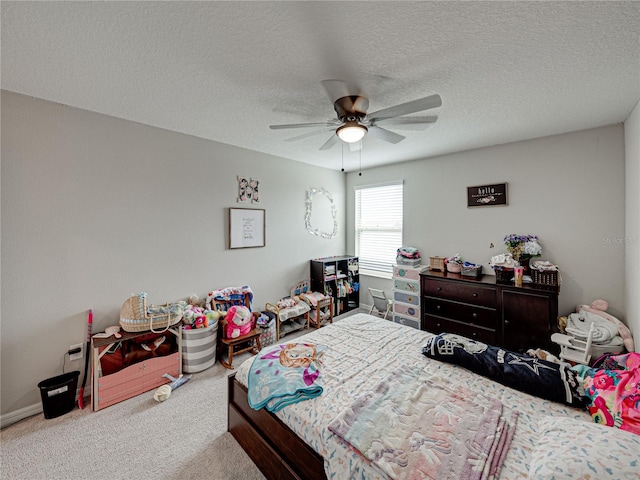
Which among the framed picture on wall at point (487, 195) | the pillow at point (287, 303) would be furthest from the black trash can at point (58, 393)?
the framed picture on wall at point (487, 195)

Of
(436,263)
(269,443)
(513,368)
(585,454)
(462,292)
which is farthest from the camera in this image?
(436,263)

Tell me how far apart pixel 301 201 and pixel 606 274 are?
12.5 ft

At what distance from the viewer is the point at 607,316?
2.48 meters

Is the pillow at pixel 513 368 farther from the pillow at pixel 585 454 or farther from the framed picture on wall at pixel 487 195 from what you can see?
the framed picture on wall at pixel 487 195

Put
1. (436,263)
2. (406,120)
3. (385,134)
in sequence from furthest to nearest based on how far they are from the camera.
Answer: (436,263) < (385,134) < (406,120)

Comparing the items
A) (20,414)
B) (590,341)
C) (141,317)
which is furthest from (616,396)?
(20,414)

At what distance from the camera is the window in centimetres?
436

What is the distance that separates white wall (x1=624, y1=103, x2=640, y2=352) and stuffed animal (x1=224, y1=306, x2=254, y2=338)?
141 inches

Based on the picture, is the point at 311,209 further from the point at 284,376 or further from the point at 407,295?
the point at 284,376

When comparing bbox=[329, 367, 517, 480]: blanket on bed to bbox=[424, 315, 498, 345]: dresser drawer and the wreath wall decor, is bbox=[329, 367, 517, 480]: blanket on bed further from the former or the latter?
the wreath wall decor

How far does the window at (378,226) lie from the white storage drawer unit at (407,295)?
2.09 feet

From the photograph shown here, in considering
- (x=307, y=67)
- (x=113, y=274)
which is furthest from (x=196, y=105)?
(x=113, y=274)

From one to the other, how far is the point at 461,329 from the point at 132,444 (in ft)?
11.3

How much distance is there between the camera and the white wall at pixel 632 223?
2.10 m
